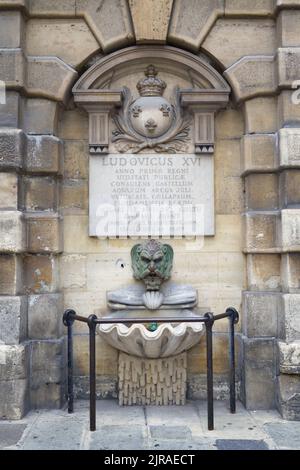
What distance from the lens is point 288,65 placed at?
504 centimetres

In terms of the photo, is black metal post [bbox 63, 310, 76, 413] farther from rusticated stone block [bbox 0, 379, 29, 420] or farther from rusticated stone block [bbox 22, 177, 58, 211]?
rusticated stone block [bbox 22, 177, 58, 211]

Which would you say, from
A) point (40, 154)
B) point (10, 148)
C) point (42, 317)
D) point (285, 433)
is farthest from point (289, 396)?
point (10, 148)

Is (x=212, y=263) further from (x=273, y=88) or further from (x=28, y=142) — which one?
(x=28, y=142)

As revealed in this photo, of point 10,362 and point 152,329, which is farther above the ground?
point 152,329

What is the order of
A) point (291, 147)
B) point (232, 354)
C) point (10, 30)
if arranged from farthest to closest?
1. point (10, 30)
2. point (291, 147)
3. point (232, 354)

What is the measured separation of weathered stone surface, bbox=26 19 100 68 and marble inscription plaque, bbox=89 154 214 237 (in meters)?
1.12

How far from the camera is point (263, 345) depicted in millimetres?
5039

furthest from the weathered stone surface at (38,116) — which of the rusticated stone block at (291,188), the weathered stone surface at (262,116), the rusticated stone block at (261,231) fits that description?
the rusticated stone block at (291,188)

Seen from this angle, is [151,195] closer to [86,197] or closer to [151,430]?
[86,197]

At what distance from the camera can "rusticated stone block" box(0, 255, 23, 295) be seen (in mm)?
4840

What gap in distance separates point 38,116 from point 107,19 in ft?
4.20

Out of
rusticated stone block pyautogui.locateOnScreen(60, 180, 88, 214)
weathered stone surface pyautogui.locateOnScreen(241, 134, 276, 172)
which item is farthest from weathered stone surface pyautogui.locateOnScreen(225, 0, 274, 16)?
rusticated stone block pyautogui.locateOnScreen(60, 180, 88, 214)
